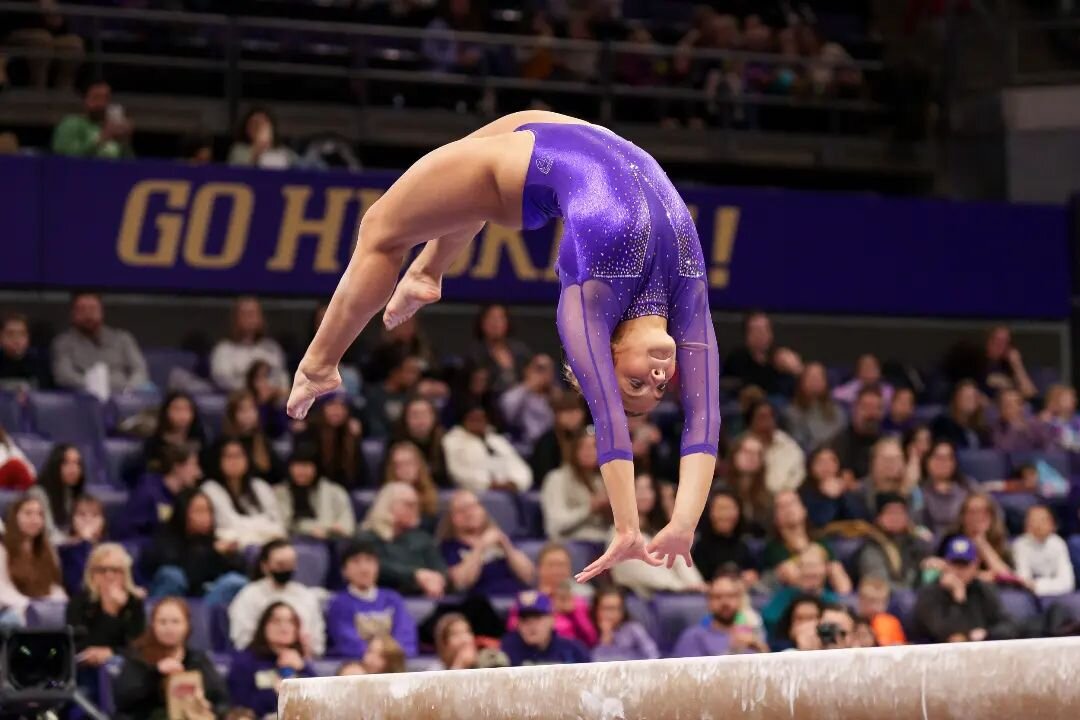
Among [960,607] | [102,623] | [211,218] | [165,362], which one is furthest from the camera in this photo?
[211,218]

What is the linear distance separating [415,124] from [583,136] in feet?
23.2

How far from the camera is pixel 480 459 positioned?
9992 millimetres

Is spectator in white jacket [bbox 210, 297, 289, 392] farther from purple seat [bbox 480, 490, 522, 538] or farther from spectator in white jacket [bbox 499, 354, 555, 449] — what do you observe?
purple seat [bbox 480, 490, 522, 538]

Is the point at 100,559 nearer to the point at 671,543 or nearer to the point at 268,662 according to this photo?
the point at 268,662

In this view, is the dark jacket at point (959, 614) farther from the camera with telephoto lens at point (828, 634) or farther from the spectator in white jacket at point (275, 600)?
the spectator in white jacket at point (275, 600)

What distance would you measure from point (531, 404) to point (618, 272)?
553cm

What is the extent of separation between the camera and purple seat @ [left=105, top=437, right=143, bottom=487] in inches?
374

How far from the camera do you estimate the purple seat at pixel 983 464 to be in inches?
446

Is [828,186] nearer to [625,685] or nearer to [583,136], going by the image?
[583,136]

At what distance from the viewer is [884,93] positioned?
13.8m

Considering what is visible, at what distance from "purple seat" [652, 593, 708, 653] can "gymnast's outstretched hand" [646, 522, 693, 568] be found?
410 cm

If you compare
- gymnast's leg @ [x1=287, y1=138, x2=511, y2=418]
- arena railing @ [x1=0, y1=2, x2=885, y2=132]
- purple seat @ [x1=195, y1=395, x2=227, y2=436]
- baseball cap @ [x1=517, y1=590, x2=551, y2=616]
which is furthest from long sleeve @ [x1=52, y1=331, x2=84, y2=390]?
gymnast's leg @ [x1=287, y1=138, x2=511, y2=418]

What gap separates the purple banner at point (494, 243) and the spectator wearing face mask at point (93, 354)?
2.17 feet

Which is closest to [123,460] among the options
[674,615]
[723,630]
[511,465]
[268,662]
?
[268,662]
